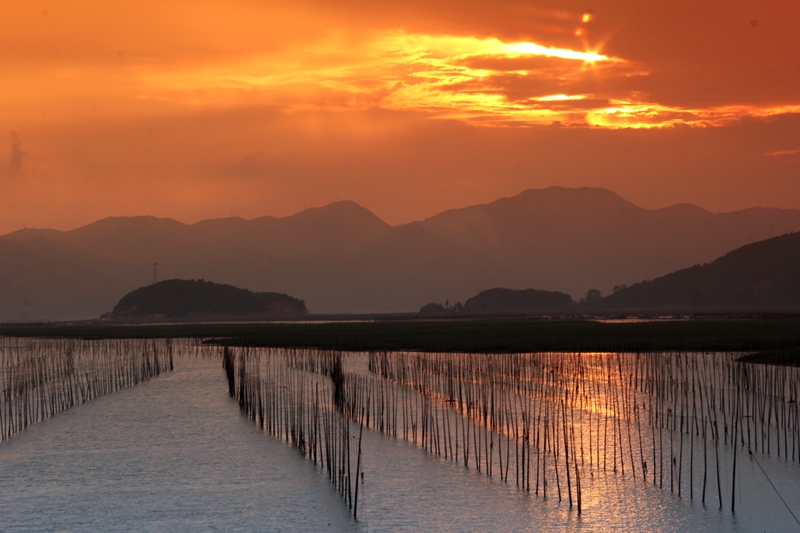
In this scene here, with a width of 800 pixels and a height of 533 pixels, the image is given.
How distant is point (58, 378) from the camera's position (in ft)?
122

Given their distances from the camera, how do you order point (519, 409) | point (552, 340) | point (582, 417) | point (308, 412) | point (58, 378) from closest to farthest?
point (582, 417) → point (519, 409) → point (308, 412) → point (58, 378) → point (552, 340)

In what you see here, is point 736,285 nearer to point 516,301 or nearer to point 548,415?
point 516,301

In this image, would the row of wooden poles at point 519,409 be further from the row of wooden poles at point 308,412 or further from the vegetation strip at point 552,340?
the vegetation strip at point 552,340

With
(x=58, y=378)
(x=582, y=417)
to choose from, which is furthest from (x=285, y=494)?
(x=58, y=378)

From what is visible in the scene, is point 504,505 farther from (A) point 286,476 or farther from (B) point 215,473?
(B) point 215,473

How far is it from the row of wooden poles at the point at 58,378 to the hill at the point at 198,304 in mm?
104874

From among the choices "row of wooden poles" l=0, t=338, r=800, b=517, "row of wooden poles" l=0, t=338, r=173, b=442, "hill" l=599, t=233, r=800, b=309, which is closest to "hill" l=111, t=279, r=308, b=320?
"hill" l=599, t=233, r=800, b=309

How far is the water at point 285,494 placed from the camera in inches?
560

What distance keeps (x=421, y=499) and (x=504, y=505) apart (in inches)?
67.5

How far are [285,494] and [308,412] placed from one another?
8062mm

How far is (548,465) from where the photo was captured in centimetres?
1764

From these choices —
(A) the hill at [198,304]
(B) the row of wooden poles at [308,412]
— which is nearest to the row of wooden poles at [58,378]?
(B) the row of wooden poles at [308,412]

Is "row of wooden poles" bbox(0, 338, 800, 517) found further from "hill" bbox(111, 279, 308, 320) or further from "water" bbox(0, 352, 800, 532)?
"hill" bbox(111, 279, 308, 320)

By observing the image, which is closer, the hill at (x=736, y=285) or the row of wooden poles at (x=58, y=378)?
the row of wooden poles at (x=58, y=378)
